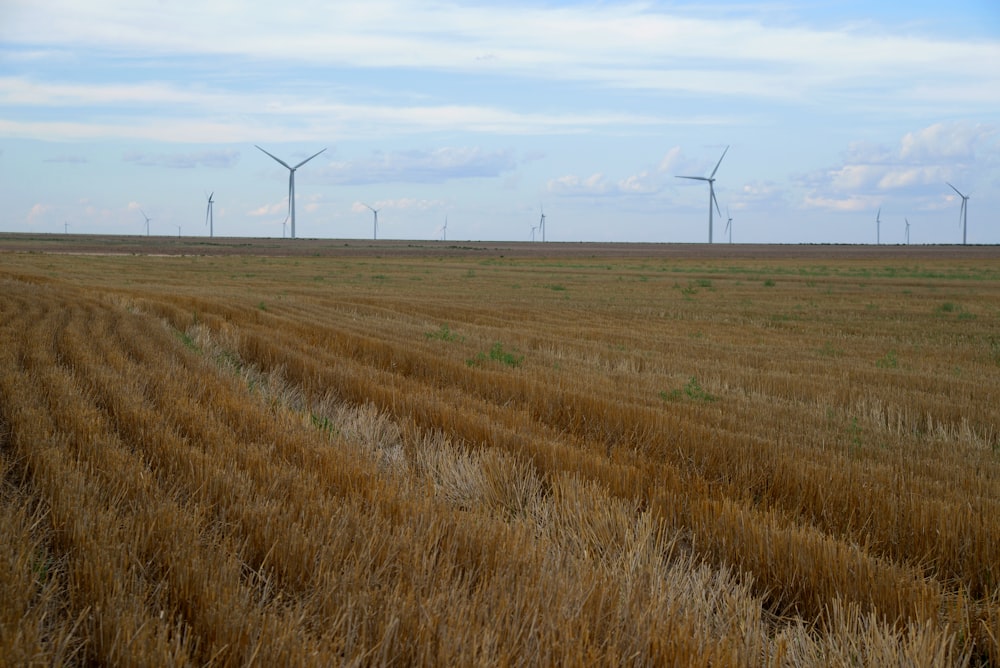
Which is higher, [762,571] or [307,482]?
[307,482]

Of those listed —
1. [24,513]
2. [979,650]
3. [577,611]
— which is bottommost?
[979,650]

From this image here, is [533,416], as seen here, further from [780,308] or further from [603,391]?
[780,308]

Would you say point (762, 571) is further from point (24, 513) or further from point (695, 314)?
point (695, 314)

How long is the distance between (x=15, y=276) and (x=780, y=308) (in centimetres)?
2603

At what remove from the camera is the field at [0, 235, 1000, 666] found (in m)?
3.63

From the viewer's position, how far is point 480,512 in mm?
6039

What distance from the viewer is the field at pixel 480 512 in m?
3.63

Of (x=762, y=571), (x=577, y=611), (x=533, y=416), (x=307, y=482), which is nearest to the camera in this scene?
(x=577, y=611)

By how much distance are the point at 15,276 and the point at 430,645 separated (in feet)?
95.8

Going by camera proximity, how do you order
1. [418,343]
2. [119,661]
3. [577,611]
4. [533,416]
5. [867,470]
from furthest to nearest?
[418,343] → [533,416] → [867,470] → [577,611] → [119,661]

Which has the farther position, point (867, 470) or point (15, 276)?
point (15, 276)

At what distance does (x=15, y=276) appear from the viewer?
2777 centimetres

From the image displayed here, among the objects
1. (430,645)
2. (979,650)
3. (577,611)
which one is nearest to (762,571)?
(979,650)

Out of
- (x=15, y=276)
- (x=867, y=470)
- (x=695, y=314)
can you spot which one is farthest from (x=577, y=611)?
(x=15, y=276)
